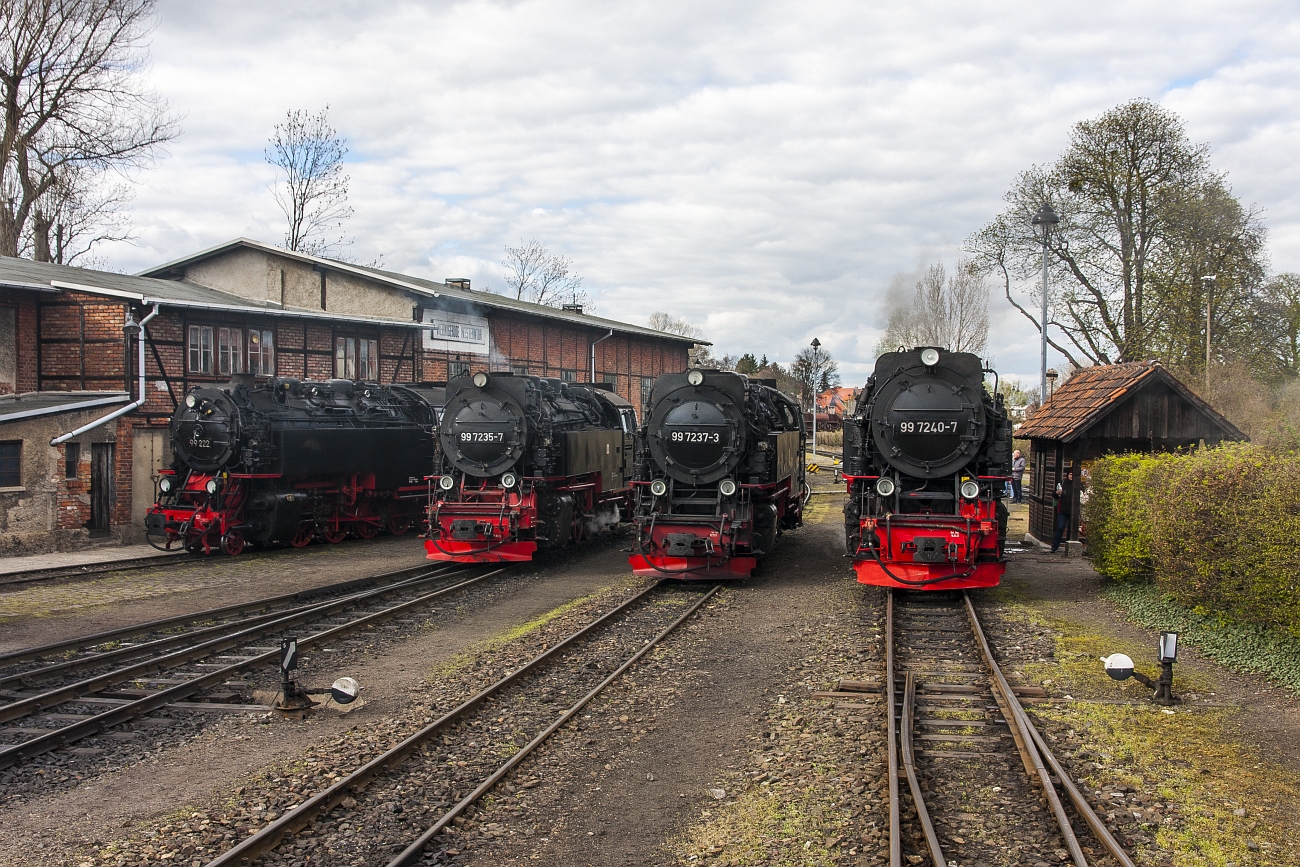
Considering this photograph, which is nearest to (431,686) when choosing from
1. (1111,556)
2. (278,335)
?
(1111,556)

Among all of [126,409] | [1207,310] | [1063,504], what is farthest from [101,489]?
[1207,310]

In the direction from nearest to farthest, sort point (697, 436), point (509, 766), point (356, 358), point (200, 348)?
1. point (509, 766)
2. point (697, 436)
3. point (200, 348)
4. point (356, 358)

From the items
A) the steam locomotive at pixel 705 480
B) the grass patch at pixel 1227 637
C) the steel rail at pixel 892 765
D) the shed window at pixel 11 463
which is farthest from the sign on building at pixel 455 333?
the grass patch at pixel 1227 637

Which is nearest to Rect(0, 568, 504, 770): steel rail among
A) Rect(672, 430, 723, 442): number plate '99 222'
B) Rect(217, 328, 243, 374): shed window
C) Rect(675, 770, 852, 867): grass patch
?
Rect(675, 770, 852, 867): grass patch

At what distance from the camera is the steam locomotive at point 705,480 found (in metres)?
13.4

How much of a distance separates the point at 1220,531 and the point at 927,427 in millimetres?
3645

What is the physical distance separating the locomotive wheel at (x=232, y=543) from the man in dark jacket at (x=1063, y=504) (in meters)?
14.4

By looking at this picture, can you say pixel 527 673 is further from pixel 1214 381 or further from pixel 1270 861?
pixel 1214 381

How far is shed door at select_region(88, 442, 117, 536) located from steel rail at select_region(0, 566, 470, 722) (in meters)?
8.31

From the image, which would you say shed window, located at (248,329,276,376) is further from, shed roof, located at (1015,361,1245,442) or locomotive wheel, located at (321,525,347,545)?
shed roof, located at (1015,361,1245,442)

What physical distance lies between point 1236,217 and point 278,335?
25.5 m

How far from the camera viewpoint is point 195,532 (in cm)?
1608

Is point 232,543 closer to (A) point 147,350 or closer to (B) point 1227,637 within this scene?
(A) point 147,350

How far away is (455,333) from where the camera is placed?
26891mm
